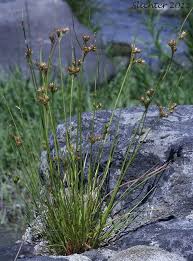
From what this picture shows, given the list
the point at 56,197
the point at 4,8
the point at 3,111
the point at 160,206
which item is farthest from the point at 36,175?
the point at 4,8

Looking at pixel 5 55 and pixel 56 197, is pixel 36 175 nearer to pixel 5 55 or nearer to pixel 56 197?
pixel 56 197

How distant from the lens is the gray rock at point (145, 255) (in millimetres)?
3199

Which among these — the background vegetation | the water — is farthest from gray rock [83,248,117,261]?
the background vegetation

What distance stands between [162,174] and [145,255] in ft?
2.45

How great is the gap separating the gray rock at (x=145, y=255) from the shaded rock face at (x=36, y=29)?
411 centimetres

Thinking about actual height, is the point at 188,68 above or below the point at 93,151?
below

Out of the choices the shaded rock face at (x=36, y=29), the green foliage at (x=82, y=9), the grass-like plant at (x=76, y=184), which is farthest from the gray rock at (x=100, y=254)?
the green foliage at (x=82, y=9)

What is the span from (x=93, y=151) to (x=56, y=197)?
1.69ft

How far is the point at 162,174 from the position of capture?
3898 mm

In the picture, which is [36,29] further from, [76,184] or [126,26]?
[76,184]

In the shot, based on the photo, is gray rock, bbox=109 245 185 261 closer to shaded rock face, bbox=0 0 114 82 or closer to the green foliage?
shaded rock face, bbox=0 0 114 82

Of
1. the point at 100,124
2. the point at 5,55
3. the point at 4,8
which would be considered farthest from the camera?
the point at 4,8

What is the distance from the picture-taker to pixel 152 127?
3.97 metres

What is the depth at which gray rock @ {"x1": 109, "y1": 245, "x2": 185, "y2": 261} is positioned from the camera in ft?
10.5
